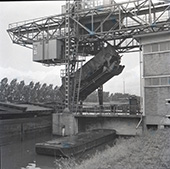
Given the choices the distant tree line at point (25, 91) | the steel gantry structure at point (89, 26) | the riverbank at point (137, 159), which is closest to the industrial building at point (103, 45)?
the steel gantry structure at point (89, 26)

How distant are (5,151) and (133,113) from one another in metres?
8.59

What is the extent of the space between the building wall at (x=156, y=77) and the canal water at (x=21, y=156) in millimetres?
6925

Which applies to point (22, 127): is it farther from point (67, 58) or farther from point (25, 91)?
point (25, 91)

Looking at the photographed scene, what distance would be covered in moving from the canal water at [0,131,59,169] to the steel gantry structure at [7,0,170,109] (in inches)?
192

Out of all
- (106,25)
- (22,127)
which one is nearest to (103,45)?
(106,25)

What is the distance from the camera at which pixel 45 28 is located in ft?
62.1

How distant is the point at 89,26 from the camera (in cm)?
1828

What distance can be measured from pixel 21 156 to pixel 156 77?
892 cm

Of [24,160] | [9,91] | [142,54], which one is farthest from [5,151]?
[9,91]

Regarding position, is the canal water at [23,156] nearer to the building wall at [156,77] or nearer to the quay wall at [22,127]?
the quay wall at [22,127]

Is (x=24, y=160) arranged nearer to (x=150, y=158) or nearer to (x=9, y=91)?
(x=150, y=158)

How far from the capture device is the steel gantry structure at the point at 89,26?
1537 cm

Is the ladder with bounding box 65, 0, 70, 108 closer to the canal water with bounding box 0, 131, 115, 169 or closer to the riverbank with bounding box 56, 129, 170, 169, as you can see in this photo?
the canal water with bounding box 0, 131, 115, 169

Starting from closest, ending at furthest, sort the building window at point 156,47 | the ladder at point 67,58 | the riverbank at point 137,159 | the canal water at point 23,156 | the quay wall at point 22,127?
the riverbank at point 137,159, the canal water at point 23,156, the quay wall at point 22,127, the building window at point 156,47, the ladder at point 67,58
